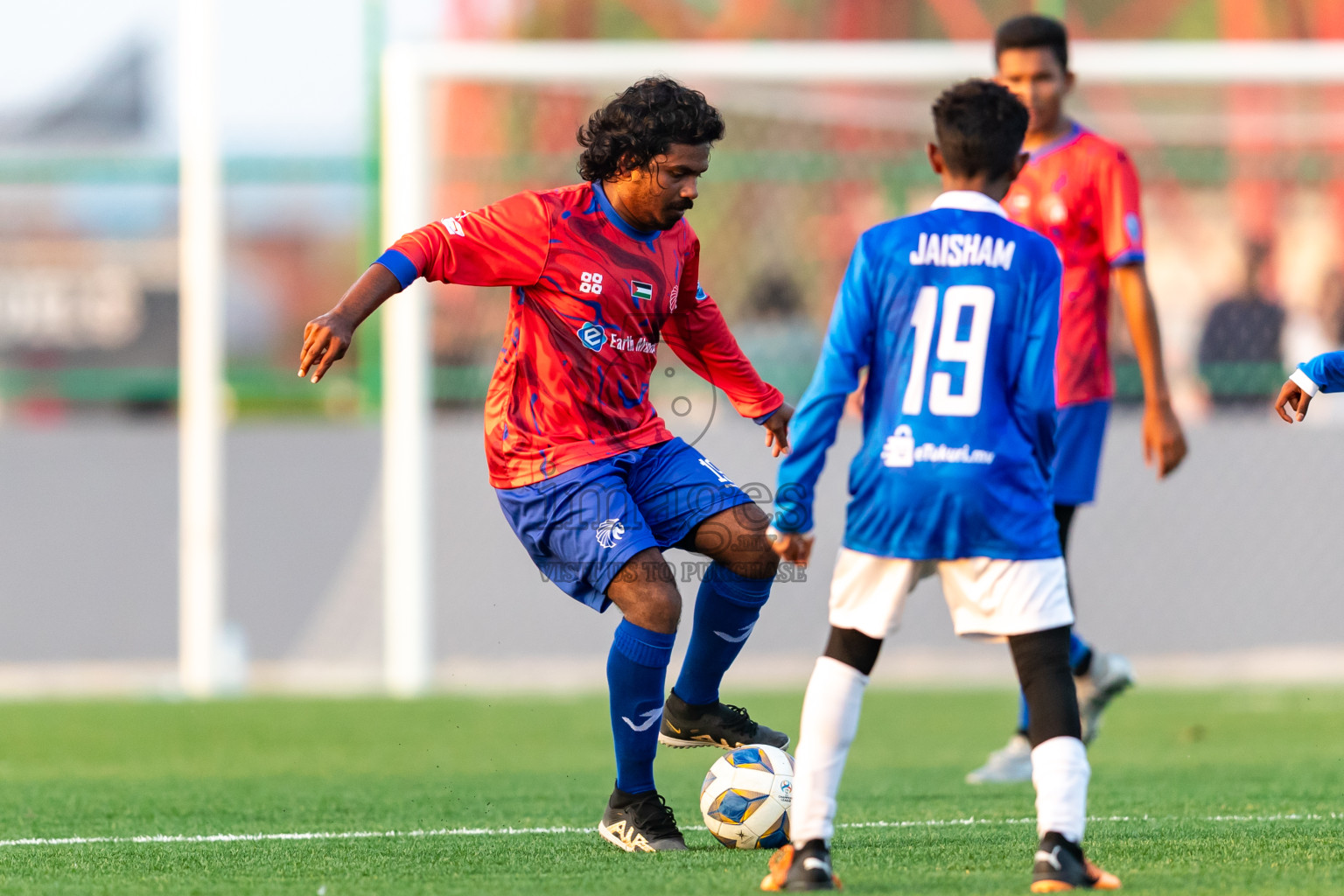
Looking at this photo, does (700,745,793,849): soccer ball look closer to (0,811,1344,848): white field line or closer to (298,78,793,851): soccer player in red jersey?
(298,78,793,851): soccer player in red jersey

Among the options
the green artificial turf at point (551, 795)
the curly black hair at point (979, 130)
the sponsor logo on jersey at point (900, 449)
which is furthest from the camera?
the green artificial turf at point (551, 795)

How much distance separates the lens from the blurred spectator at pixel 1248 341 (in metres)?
10.2

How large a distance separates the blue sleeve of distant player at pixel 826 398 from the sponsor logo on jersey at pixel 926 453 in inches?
5.3

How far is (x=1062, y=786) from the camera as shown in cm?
351

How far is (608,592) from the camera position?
4488mm

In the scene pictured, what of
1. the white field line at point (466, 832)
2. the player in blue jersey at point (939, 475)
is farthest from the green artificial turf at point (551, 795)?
the player in blue jersey at point (939, 475)

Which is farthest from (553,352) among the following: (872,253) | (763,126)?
(763,126)

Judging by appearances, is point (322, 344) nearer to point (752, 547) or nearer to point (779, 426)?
point (752, 547)

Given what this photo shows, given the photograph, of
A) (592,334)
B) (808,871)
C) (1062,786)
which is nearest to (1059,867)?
(1062,786)

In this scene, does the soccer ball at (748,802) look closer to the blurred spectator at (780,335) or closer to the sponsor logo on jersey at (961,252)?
the sponsor logo on jersey at (961,252)

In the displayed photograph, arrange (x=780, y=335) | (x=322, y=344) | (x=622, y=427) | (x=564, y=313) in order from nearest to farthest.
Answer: (x=322, y=344) < (x=564, y=313) < (x=622, y=427) < (x=780, y=335)

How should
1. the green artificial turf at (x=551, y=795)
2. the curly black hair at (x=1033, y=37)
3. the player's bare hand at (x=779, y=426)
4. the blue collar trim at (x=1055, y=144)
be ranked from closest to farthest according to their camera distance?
the green artificial turf at (x=551, y=795), the player's bare hand at (x=779, y=426), the curly black hair at (x=1033, y=37), the blue collar trim at (x=1055, y=144)

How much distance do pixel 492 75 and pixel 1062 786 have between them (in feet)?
23.5

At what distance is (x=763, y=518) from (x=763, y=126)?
21.2ft
